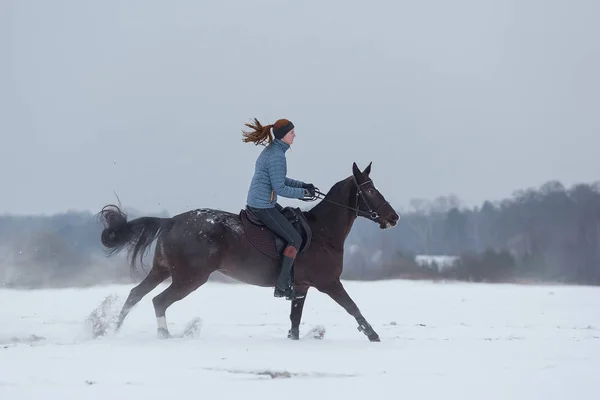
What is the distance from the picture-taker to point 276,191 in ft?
30.1

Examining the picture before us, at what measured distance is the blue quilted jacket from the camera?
9.18m

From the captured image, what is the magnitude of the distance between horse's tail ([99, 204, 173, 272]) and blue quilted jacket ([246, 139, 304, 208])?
1.47m

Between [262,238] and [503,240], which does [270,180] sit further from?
[503,240]

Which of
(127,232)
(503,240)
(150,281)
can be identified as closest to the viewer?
(150,281)

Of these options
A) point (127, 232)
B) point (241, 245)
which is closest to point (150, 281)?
point (127, 232)

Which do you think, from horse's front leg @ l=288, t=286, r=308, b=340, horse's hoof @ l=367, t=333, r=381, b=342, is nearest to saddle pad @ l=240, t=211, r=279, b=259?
horse's front leg @ l=288, t=286, r=308, b=340

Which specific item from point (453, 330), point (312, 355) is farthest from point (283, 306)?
point (312, 355)

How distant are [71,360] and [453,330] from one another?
6.53 meters

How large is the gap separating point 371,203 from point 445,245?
118 ft

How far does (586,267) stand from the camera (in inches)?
1494

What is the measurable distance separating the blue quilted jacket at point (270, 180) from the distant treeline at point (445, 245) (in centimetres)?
214

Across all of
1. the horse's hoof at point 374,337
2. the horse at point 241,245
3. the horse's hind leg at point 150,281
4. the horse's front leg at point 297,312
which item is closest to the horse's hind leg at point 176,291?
the horse at point 241,245

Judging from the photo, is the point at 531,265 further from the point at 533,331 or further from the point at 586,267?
the point at 533,331

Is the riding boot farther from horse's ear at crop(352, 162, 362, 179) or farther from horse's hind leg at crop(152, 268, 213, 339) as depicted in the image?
horse's ear at crop(352, 162, 362, 179)
